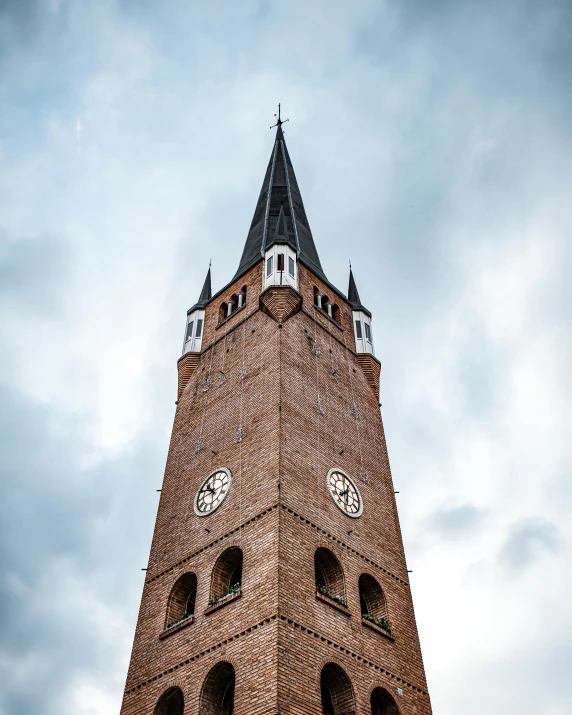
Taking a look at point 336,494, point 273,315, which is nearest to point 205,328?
point 273,315

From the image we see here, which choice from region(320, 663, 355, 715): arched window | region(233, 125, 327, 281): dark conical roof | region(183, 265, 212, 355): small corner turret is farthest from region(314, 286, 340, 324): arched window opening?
region(320, 663, 355, 715): arched window

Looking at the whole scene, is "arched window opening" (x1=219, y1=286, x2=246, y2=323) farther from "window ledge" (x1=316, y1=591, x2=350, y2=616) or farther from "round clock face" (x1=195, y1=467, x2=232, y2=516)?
"window ledge" (x1=316, y1=591, x2=350, y2=616)

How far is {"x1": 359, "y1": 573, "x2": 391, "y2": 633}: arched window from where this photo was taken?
23953 mm

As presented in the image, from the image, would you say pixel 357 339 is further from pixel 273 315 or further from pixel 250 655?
pixel 250 655

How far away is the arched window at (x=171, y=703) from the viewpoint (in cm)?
2158

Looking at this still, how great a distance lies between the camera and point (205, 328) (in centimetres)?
3466

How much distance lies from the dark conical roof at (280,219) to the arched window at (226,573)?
49.0ft

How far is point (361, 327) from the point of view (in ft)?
115

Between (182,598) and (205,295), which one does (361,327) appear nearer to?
(205,295)

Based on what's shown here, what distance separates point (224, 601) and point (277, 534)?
8.01ft

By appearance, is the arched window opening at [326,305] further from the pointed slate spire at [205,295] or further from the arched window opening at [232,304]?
the pointed slate spire at [205,295]

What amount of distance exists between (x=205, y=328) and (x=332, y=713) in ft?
60.6

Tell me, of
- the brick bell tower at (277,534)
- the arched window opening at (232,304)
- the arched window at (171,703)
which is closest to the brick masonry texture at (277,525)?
the brick bell tower at (277,534)

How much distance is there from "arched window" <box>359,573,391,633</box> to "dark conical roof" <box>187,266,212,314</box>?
16225mm
